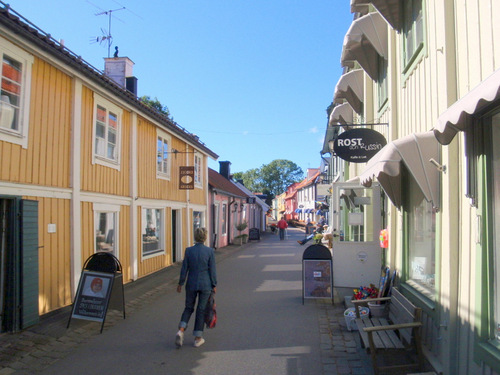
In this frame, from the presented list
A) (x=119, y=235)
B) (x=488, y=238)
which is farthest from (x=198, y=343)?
(x=119, y=235)

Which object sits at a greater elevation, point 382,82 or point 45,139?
point 382,82

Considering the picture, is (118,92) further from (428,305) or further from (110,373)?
(428,305)

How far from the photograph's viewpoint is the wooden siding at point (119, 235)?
30.0 ft

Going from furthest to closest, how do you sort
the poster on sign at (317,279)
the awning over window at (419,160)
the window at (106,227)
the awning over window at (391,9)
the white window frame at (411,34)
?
1. the window at (106,227)
2. the poster on sign at (317,279)
3. the awning over window at (391,9)
4. the white window frame at (411,34)
5. the awning over window at (419,160)

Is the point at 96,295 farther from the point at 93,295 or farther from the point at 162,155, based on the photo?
the point at 162,155

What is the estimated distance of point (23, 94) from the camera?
23.5 ft

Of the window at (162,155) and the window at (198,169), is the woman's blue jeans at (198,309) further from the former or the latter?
the window at (198,169)

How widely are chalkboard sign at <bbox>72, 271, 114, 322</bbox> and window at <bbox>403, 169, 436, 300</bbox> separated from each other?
458 cm

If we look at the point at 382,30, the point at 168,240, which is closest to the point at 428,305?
the point at 382,30

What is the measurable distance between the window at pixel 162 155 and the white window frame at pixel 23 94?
267 inches

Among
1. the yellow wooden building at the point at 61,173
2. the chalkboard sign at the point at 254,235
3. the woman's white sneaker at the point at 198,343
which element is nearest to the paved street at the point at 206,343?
the woman's white sneaker at the point at 198,343

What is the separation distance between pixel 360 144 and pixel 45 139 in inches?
222

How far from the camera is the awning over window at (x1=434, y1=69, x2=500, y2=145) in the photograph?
271 centimetres

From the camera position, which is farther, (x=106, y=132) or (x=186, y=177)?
(x=186, y=177)
